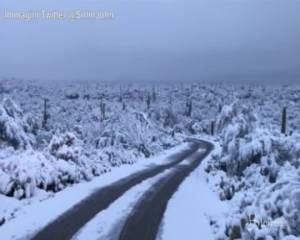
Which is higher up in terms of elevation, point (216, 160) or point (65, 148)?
point (65, 148)

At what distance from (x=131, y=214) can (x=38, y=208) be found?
2.72 meters

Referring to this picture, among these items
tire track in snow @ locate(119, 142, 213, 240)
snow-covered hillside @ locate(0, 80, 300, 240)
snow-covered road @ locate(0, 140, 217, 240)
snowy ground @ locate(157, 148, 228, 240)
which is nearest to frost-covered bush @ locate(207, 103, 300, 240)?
snow-covered hillside @ locate(0, 80, 300, 240)

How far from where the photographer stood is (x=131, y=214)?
12672 mm

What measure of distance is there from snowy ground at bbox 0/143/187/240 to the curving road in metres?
0.31

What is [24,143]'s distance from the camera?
18812 millimetres

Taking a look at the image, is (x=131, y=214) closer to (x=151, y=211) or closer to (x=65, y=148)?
(x=151, y=211)

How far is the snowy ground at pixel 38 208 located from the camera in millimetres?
10727

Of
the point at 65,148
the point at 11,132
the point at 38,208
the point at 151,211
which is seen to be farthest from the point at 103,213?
the point at 65,148

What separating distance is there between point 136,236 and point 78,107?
63.9 meters

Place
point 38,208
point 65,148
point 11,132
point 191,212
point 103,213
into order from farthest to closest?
point 65,148 → point 11,132 → point 191,212 → point 38,208 → point 103,213

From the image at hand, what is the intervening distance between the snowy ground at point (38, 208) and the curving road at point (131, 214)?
1.02ft

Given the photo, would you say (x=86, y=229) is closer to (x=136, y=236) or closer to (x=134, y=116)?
(x=136, y=236)

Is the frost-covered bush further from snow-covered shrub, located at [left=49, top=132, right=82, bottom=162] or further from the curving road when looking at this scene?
snow-covered shrub, located at [left=49, top=132, right=82, bottom=162]

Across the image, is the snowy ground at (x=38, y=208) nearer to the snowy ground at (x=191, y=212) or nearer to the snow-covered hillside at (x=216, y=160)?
the snow-covered hillside at (x=216, y=160)
